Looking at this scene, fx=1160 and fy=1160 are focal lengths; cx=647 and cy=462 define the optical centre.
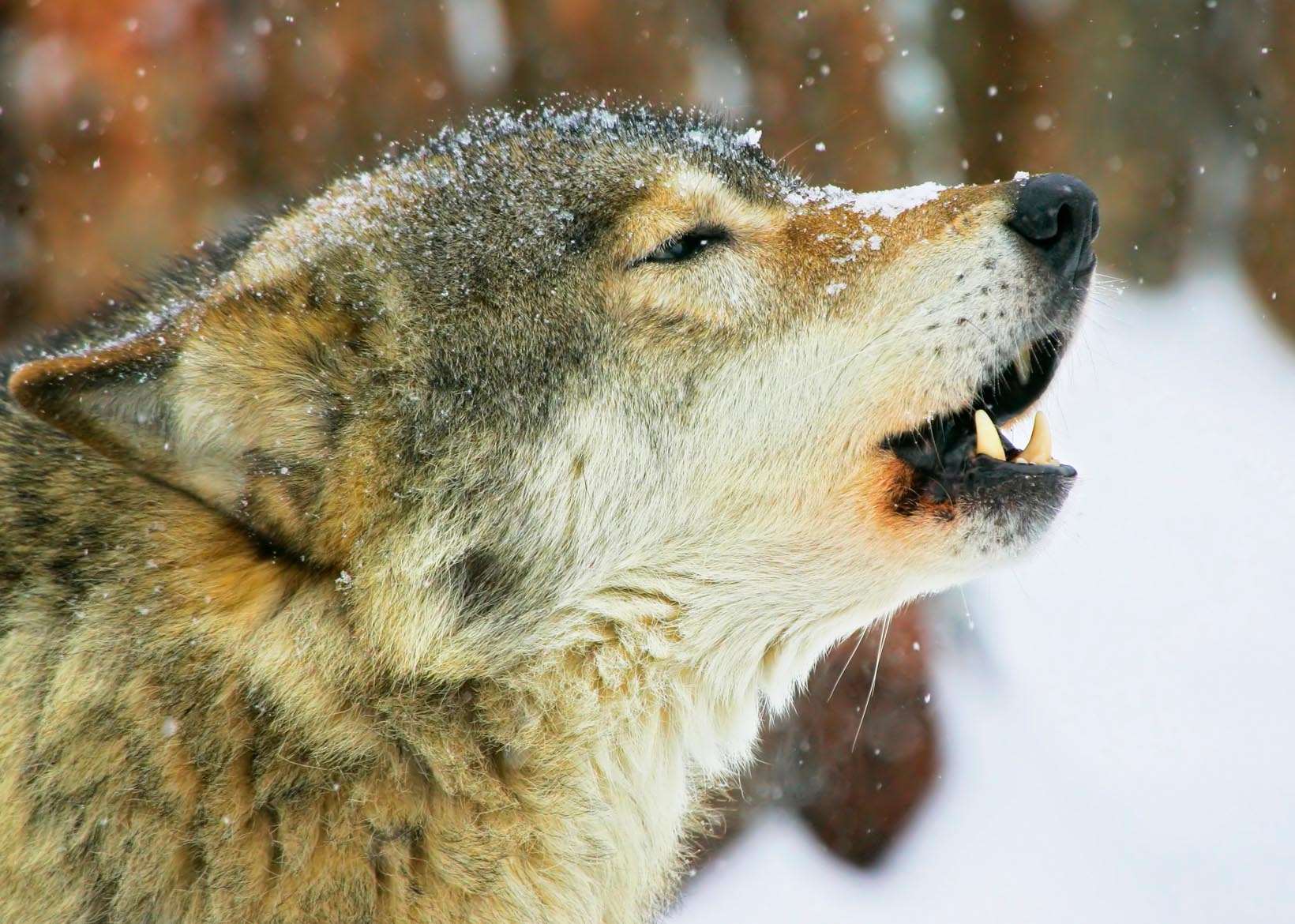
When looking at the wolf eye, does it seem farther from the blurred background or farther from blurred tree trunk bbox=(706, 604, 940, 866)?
blurred tree trunk bbox=(706, 604, 940, 866)

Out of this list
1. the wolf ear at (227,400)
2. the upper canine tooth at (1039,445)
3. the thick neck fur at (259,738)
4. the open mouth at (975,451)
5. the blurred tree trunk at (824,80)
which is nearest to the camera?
the wolf ear at (227,400)

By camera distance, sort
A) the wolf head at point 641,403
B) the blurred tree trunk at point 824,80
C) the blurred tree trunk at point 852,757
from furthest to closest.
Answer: the blurred tree trunk at point 824,80 < the blurred tree trunk at point 852,757 < the wolf head at point 641,403

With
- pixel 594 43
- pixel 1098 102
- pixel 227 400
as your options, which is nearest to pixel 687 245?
pixel 227 400

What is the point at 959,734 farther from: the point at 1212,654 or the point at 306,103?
the point at 306,103

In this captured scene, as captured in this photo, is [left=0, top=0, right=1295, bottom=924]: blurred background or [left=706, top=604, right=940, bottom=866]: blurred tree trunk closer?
[left=0, top=0, right=1295, bottom=924]: blurred background

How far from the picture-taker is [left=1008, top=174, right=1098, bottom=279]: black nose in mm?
2375

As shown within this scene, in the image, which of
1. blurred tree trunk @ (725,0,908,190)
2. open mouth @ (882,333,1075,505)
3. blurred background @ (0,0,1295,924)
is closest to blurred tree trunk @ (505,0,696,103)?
blurred background @ (0,0,1295,924)

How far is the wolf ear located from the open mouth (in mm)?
1115

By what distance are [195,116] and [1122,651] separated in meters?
6.31

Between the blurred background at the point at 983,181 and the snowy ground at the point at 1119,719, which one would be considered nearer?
the snowy ground at the point at 1119,719

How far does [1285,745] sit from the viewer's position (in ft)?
15.9

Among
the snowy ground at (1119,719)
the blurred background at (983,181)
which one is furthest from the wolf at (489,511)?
the blurred background at (983,181)

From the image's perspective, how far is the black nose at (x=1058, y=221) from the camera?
238cm

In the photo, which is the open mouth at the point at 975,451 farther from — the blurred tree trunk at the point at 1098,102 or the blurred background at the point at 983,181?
the blurred tree trunk at the point at 1098,102
